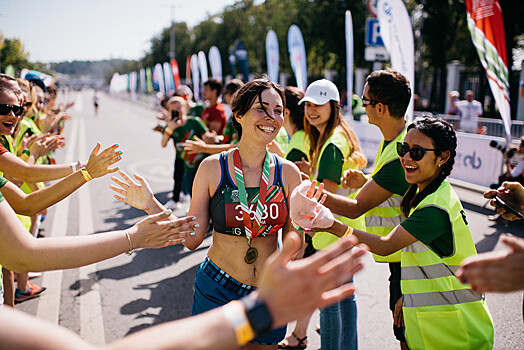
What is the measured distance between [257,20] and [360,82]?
2325 cm

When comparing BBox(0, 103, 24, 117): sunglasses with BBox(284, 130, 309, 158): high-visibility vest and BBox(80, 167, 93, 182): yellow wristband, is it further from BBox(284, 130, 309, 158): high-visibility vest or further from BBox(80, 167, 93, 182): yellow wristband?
BBox(284, 130, 309, 158): high-visibility vest

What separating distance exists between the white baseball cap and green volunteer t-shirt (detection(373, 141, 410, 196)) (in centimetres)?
91

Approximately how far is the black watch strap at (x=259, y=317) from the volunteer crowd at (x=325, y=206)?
0.49 metres

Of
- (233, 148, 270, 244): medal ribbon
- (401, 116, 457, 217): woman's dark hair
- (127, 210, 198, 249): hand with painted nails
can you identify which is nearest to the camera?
(127, 210, 198, 249): hand with painted nails

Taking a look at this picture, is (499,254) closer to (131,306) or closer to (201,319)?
(201,319)

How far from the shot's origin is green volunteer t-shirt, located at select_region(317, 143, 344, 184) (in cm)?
310

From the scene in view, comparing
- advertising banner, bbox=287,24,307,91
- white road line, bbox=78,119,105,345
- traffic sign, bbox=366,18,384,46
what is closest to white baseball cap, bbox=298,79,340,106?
white road line, bbox=78,119,105,345

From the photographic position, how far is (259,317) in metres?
1.10

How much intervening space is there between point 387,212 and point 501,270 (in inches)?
63.9

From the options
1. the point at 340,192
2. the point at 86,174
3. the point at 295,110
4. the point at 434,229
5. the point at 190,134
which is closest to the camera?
the point at 434,229

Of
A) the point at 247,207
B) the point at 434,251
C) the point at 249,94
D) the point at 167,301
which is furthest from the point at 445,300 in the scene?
the point at 167,301

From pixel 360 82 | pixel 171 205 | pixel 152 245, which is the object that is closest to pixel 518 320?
pixel 152 245

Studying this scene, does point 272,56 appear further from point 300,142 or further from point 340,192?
point 340,192

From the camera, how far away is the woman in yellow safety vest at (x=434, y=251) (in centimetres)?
210
